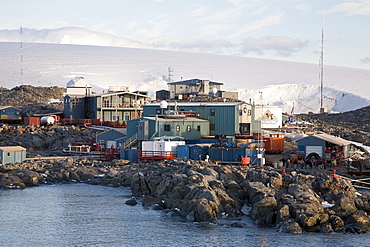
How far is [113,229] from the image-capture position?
28.7 m

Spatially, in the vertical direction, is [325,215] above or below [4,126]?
below

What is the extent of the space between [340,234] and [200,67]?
108484 mm

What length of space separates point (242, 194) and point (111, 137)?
23.9 metres

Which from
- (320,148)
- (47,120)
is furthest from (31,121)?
(320,148)

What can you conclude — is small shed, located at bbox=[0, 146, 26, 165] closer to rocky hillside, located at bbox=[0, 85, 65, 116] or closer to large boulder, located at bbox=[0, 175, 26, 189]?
large boulder, located at bbox=[0, 175, 26, 189]

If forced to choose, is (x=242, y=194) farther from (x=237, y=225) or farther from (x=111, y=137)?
(x=111, y=137)

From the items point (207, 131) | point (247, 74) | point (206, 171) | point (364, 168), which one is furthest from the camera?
point (247, 74)

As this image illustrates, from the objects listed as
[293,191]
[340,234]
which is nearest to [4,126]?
[293,191]

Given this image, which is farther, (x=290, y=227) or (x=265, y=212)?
(x=265, y=212)

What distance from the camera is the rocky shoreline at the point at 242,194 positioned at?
27.8 metres

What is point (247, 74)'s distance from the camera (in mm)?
130250

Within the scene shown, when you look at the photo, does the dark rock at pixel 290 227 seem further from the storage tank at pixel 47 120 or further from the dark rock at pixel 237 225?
the storage tank at pixel 47 120

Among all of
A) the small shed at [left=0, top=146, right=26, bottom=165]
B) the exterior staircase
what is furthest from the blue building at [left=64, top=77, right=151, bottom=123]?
the small shed at [left=0, top=146, right=26, bottom=165]

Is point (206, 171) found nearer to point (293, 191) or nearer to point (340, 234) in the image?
point (293, 191)
